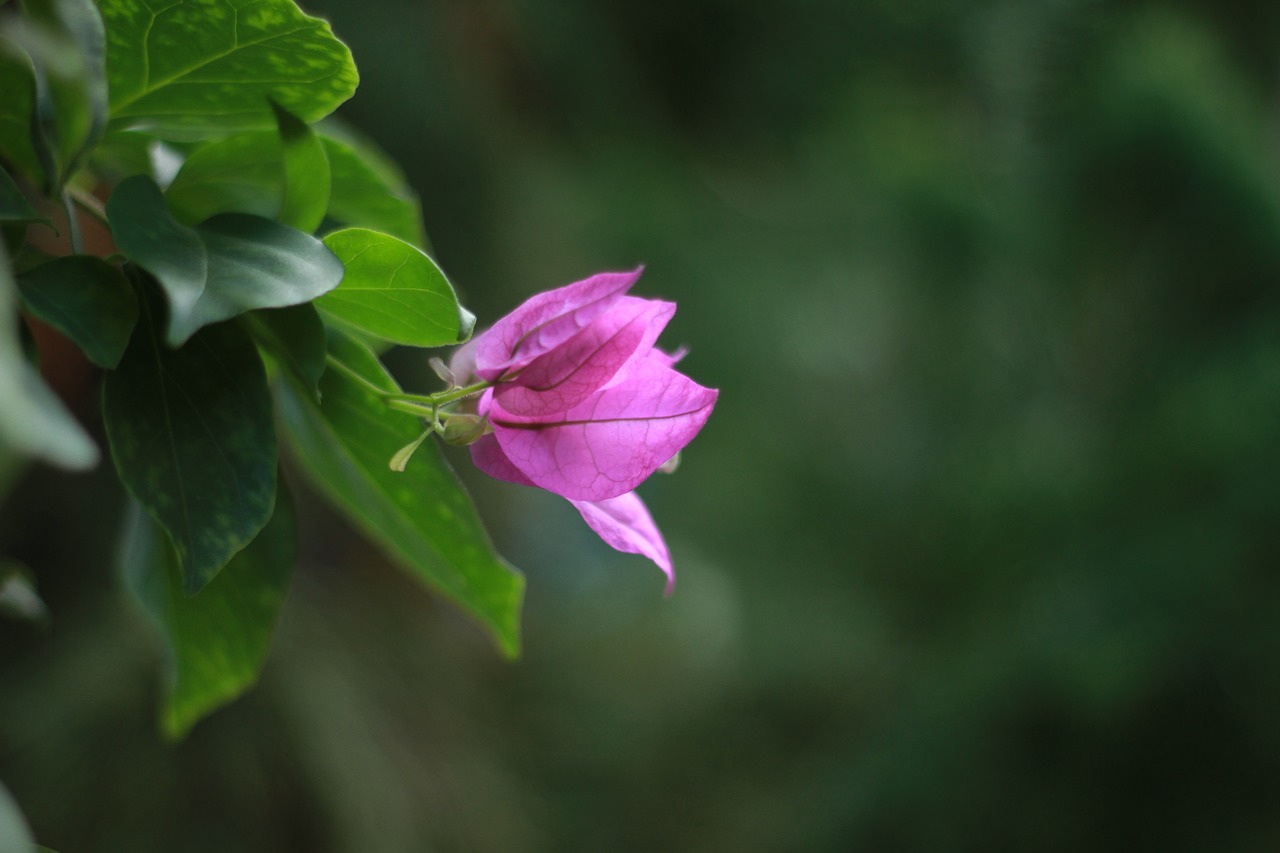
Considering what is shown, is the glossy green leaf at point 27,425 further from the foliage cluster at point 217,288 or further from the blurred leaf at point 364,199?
the blurred leaf at point 364,199

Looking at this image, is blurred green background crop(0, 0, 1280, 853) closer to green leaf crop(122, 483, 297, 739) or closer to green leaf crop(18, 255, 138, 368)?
green leaf crop(122, 483, 297, 739)

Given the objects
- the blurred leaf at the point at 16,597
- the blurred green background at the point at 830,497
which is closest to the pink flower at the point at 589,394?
the blurred leaf at the point at 16,597

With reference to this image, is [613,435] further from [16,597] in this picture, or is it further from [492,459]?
[16,597]

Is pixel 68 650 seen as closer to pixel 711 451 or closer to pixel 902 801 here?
pixel 902 801

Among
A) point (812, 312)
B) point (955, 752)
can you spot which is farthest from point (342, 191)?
point (812, 312)

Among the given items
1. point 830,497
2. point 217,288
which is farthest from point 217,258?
point 830,497
